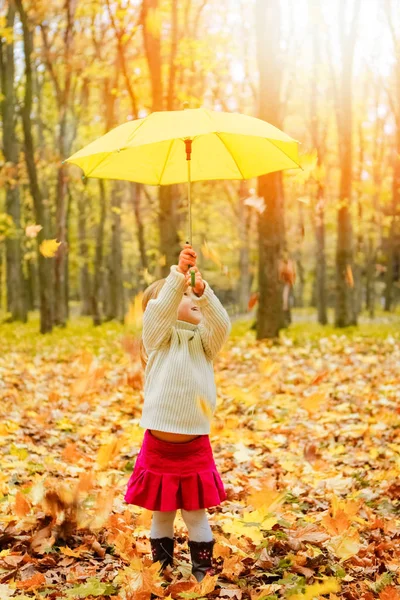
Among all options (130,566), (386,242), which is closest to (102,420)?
(130,566)

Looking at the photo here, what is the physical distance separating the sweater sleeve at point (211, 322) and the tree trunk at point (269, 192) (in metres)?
9.81

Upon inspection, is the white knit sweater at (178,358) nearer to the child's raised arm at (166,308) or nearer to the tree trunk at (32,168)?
the child's raised arm at (166,308)

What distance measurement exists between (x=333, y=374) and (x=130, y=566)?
7093 mm

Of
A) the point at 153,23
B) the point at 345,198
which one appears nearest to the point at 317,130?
the point at 345,198

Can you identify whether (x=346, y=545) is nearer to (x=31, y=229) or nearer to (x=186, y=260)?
(x=186, y=260)

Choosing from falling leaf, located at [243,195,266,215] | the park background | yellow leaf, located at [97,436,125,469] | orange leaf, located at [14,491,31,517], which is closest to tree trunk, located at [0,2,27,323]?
the park background

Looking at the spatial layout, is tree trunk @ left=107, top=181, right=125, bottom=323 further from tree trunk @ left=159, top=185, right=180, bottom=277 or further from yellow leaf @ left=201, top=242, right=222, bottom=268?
yellow leaf @ left=201, top=242, right=222, bottom=268

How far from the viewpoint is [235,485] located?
533cm

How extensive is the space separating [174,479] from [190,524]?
28cm

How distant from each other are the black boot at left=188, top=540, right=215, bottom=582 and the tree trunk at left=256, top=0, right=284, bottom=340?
10.2 m

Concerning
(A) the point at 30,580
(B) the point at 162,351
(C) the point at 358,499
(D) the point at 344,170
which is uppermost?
(D) the point at 344,170

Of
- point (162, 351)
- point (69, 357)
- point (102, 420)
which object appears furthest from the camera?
point (69, 357)

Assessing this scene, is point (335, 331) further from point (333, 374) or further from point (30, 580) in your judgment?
point (30, 580)

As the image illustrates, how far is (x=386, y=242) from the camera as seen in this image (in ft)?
113
